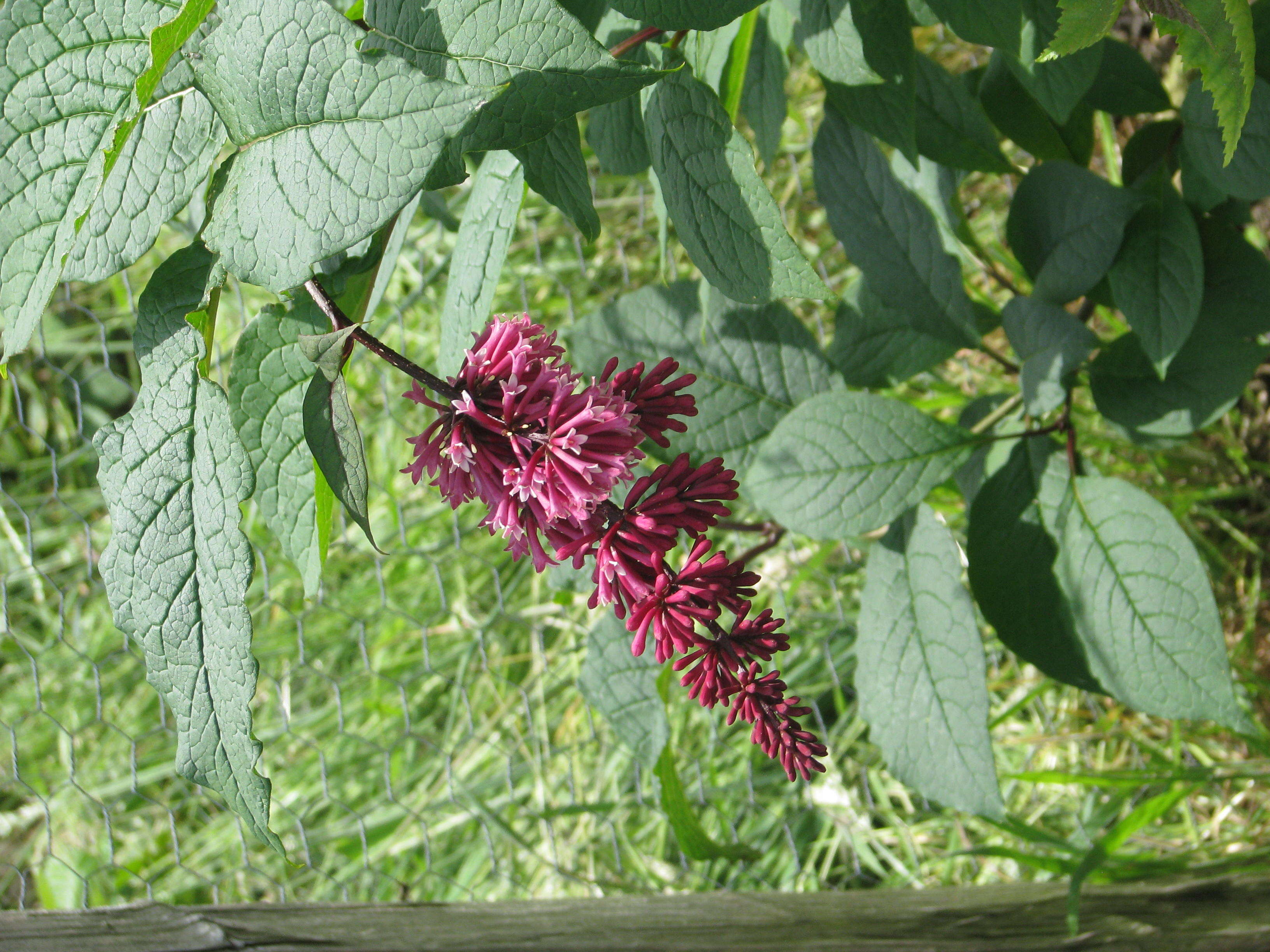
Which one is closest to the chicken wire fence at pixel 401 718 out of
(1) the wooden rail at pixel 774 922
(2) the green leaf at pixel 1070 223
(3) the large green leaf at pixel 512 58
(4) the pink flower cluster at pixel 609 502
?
(1) the wooden rail at pixel 774 922

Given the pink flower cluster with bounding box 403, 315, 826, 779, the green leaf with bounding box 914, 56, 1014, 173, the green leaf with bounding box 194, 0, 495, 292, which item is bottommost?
the pink flower cluster with bounding box 403, 315, 826, 779

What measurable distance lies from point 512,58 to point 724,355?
1.32 feet

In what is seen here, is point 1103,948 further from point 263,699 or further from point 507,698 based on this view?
point 263,699

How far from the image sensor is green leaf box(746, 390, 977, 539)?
1.86 feet

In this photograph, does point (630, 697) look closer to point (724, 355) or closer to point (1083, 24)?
point (724, 355)

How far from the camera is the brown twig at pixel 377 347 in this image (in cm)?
29

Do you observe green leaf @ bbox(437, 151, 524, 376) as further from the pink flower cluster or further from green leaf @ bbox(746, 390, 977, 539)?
green leaf @ bbox(746, 390, 977, 539)

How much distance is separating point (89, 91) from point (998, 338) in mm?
1279

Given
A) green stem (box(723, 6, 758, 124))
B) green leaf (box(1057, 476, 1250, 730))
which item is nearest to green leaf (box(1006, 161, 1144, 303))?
green leaf (box(1057, 476, 1250, 730))

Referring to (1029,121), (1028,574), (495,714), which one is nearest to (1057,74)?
(1029,121)

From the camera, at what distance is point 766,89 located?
53cm

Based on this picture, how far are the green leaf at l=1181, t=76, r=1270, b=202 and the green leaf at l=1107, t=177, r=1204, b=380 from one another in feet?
0.13

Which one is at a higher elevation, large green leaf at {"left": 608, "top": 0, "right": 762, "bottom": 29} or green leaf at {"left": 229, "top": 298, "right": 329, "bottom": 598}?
large green leaf at {"left": 608, "top": 0, "right": 762, "bottom": 29}

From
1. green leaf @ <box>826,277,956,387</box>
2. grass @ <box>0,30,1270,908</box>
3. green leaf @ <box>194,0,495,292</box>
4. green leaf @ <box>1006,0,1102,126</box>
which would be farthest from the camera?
grass @ <box>0,30,1270,908</box>
